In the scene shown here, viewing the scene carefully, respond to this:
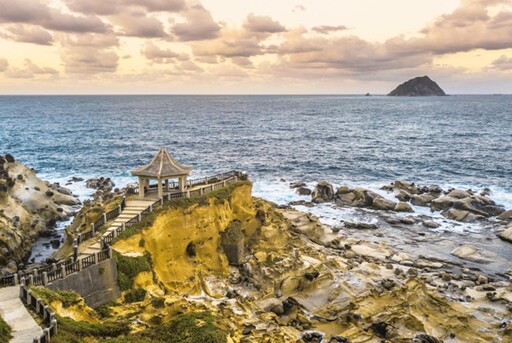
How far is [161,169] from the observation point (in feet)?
135

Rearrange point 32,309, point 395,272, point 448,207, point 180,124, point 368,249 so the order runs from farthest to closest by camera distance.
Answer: point 180,124 → point 448,207 → point 368,249 → point 395,272 → point 32,309

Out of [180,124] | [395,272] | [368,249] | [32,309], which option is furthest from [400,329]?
[180,124]

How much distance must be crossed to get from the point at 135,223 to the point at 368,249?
2755cm

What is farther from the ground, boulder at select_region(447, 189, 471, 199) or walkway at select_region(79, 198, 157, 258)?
walkway at select_region(79, 198, 157, 258)

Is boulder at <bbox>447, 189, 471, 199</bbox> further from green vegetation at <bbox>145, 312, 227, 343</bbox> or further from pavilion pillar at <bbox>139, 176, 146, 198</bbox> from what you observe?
green vegetation at <bbox>145, 312, 227, 343</bbox>

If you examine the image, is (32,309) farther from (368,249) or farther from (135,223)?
(368,249)

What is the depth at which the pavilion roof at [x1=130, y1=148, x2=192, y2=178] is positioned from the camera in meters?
40.9

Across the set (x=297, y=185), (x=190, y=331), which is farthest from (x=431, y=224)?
(x=190, y=331)

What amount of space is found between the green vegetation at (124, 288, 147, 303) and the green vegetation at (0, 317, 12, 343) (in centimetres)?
1026

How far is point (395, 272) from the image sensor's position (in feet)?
148

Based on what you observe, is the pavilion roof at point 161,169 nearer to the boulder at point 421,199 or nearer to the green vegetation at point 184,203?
the green vegetation at point 184,203

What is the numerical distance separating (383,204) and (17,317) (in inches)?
2142

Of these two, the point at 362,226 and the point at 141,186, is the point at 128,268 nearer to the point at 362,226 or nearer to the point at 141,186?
the point at 141,186

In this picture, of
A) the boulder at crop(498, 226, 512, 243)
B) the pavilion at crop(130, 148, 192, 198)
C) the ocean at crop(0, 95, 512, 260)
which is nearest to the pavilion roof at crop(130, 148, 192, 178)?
the pavilion at crop(130, 148, 192, 198)
